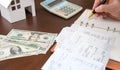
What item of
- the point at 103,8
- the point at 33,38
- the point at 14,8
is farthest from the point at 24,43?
the point at 103,8

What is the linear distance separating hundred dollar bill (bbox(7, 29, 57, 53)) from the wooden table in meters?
0.03

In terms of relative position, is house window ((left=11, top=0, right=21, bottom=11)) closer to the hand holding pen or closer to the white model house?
the white model house

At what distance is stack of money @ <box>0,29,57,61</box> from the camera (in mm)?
838

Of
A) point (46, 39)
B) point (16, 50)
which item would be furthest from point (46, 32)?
point (16, 50)

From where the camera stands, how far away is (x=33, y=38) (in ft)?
2.98

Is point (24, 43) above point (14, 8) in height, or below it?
below

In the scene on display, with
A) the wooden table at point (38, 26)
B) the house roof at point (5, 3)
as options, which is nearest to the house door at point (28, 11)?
the wooden table at point (38, 26)

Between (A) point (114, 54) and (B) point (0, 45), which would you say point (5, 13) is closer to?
(B) point (0, 45)

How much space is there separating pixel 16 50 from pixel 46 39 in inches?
5.2

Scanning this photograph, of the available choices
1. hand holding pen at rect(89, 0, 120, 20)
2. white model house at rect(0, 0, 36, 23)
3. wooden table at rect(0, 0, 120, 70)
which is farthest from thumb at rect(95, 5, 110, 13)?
white model house at rect(0, 0, 36, 23)

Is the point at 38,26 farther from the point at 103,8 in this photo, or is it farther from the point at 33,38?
the point at 103,8

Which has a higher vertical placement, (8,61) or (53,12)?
(53,12)

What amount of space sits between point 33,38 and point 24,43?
0.15ft

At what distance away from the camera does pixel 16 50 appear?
2.78 ft
